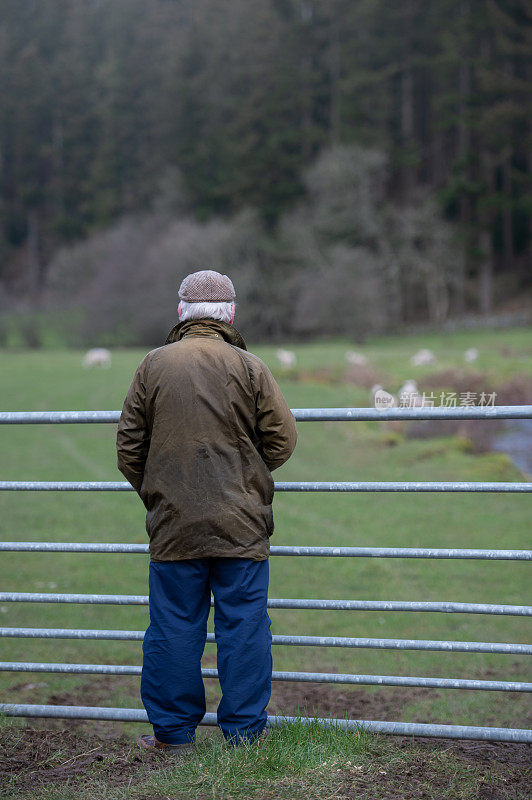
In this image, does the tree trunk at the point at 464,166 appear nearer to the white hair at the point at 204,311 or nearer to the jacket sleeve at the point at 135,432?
the white hair at the point at 204,311

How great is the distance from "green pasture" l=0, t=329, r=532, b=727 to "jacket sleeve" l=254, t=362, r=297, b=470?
310 cm

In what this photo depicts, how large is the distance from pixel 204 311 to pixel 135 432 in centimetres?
57

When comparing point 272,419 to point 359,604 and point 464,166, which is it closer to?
point 359,604

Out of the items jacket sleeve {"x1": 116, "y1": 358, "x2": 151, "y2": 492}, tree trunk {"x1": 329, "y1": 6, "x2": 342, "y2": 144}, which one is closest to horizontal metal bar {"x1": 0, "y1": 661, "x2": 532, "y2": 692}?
jacket sleeve {"x1": 116, "y1": 358, "x2": 151, "y2": 492}

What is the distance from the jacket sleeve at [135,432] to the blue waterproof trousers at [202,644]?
41 centimetres

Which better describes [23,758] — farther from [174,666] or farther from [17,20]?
[17,20]

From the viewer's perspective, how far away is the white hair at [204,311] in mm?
3641

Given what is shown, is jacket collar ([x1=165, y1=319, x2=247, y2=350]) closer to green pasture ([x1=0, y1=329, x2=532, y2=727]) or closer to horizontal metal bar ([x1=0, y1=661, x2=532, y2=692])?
horizontal metal bar ([x1=0, y1=661, x2=532, y2=692])

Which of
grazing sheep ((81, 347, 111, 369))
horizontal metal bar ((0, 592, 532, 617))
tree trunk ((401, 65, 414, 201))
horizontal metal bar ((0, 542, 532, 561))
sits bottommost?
grazing sheep ((81, 347, 111, 369))

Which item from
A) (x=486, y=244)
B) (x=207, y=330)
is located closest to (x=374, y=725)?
(x=207, y=330)

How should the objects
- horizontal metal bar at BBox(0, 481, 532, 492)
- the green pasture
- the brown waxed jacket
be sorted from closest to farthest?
→ the brown waxed jacket
horizontal metal bar at BBox(0, 481, 532, 492)
the green pasture

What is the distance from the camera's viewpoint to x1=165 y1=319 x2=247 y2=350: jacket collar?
3.62m

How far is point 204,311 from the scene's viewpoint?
3641mm

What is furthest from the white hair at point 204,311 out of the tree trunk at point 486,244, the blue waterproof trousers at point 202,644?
the tree trunk at point 486,244
